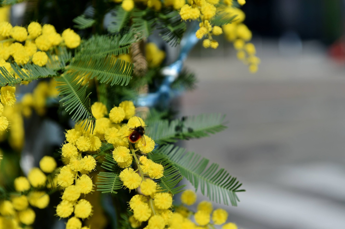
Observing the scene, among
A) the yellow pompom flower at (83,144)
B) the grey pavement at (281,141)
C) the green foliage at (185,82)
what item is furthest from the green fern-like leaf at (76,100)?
the grey pavement at (281,141)

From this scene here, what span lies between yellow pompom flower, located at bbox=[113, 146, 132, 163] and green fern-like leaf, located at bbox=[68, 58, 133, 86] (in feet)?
0.28

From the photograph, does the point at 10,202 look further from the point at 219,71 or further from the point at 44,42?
the point at 219,71

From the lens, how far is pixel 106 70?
0.48 meters

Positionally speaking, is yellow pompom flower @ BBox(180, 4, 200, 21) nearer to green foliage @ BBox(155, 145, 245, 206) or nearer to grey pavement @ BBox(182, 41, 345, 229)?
green foliage @ BBox(155, 145, 245, 206)

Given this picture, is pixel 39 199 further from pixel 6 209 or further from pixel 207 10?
pixel 207 10

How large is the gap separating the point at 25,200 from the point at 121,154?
10.1 inches

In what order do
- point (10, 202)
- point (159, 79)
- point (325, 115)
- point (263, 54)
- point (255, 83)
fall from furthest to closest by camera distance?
point (263, 54) → point (255, 83) → point (325, 115) → point (159, 79) → point (10, 202)

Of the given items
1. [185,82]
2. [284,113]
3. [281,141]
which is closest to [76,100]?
[185,82]

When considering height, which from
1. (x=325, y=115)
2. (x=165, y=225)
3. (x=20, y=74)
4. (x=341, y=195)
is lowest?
(x=325, y=115)

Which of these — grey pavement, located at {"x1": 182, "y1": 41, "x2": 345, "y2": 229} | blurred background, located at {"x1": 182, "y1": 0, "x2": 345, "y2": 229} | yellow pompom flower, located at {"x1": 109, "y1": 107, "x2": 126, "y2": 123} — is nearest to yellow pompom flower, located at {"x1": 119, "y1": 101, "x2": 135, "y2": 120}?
yellow pompom flower, located at {"x1": 109, "y1": 107, "x2": 126, "y2": 123}

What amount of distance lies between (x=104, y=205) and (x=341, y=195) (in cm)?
234

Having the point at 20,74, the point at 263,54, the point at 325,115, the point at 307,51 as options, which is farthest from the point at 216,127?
the point at 307,51

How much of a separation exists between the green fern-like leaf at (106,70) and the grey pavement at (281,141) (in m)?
0.58

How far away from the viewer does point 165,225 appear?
451mm
